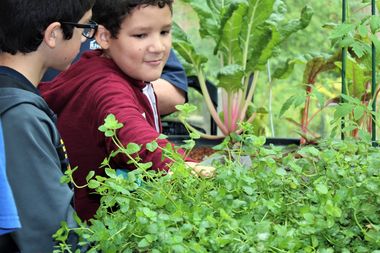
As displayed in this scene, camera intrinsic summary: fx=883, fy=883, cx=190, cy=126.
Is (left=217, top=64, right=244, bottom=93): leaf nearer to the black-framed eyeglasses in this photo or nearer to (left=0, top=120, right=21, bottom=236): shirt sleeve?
the black-framed eyeglasses

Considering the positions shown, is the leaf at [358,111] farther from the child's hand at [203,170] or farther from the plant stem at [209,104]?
the plant stem at [209,104]

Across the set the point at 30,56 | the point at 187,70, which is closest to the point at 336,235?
the point at 30,56

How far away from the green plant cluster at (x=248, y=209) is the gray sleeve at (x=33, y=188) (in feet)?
0.70

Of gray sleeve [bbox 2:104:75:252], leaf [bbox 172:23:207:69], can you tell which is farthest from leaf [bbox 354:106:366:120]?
leaf [bbox 172:23:207:69]

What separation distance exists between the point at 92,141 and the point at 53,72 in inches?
41.2

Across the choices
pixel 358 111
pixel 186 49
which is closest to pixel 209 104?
pixel 186 49

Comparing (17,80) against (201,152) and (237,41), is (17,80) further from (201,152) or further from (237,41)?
(237,41)

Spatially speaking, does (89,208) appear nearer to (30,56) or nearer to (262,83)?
(30,56)

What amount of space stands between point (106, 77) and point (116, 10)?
23 centimetres

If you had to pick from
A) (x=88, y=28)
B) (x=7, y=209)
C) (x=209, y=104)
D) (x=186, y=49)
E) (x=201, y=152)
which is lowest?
(x=201, y=152)

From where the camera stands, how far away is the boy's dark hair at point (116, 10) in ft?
9.03

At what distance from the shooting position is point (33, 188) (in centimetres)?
206

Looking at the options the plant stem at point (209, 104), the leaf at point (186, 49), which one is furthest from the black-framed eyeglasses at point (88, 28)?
the plant stem at point (209, 104)

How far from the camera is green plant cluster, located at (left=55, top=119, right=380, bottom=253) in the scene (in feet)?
5.35
